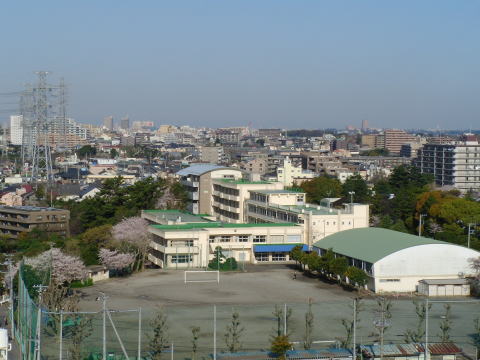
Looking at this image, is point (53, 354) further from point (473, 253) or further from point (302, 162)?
point (302, 162)

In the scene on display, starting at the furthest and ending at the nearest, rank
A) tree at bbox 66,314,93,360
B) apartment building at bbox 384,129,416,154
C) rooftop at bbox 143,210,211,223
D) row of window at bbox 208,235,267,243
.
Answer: apartment building at bbox 384,129,416,154 < rooftop at bbox 143,210,211,223 < row of window at bbox 208,235,267,243 < tree at bbox 66,314,93,360

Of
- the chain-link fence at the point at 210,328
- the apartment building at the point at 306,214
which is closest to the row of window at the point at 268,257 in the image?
the apartment building at the point at 306,214

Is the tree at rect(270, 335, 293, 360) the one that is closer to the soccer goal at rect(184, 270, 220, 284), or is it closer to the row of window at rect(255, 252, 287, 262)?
the soccer goal at rect(184, 270, 220, 284)

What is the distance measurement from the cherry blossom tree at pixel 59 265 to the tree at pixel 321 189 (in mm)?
16060

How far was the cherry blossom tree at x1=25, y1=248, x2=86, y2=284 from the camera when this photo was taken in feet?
53.6

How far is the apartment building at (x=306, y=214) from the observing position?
21.9 m

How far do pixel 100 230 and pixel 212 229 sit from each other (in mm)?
2784

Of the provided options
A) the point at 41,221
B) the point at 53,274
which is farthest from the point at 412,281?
the point at 41,221

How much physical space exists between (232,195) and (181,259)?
6.24 m

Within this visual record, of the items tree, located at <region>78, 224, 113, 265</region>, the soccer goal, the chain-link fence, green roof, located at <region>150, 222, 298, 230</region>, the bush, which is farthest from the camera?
green roof, located at <region>150, 222, 298, 230</region>

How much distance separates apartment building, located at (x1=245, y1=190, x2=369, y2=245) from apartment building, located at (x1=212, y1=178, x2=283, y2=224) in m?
0.81

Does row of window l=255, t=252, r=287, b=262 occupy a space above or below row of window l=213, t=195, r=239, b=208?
below

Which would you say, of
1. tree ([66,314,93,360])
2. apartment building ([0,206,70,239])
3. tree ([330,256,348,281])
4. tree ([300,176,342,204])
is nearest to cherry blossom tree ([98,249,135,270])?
tree ([330,256,348,281])

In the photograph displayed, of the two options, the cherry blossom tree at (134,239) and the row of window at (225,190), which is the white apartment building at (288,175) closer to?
the row of window at (225,190)
